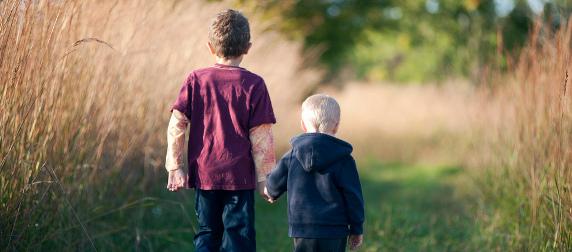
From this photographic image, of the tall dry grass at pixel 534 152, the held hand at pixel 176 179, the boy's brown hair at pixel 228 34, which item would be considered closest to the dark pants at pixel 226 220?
the held hand at pixel 176 179

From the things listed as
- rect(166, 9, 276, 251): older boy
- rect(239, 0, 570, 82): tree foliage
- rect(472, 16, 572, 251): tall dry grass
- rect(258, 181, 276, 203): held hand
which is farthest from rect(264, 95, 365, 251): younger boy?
rect(239, 0, 570, 82): tree foliage

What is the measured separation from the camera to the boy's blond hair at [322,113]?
7.63 feet

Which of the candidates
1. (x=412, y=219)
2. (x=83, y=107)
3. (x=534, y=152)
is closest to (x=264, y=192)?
(x=83, y=107)

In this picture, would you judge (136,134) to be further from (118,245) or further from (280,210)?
(280,210)

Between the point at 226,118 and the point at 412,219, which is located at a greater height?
the point at 226,118

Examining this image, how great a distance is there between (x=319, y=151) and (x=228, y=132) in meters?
0.49

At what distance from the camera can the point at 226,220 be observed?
104 inches

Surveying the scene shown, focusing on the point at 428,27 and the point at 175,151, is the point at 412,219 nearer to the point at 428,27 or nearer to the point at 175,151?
the point at 175,151

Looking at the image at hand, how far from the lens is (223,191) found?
267 cm

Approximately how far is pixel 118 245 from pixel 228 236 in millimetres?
1014

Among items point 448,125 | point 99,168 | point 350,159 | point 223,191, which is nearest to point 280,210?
point 99,168

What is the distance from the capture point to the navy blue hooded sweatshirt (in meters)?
2.30

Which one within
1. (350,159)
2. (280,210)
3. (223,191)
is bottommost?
(280,210)

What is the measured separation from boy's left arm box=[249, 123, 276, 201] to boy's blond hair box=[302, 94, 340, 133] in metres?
0.30
